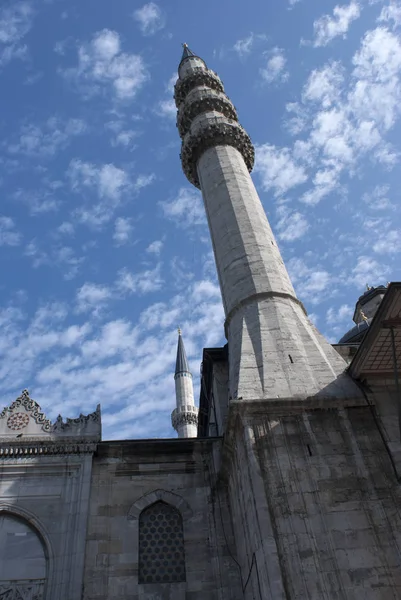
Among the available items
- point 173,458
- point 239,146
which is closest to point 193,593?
point 173,458

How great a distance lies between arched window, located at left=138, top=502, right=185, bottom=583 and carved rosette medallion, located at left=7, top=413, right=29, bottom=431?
3.27 metres

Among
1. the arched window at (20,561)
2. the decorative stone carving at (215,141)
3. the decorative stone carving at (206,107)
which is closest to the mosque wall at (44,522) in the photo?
the arched window at (20,561)

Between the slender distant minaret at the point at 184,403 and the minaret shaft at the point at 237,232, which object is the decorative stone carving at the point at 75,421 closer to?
→ the minaret shaft at the point at 237,232

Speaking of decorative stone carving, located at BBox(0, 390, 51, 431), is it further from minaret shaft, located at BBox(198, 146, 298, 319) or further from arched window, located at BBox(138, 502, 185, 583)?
minaret shaft, located at BBox(198, 146, 298, 319)

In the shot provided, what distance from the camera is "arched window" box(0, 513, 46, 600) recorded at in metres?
9.71

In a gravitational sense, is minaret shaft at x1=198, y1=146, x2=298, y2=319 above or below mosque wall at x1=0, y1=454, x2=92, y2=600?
above

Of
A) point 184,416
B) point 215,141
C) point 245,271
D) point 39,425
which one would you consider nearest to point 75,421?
point 39,425

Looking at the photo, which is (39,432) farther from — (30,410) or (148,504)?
(148,504)

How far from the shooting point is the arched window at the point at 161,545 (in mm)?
10180

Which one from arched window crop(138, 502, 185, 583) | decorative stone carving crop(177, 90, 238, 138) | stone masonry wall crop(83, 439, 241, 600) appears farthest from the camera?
decorative stone carving crop(177, 90, 238, 138)

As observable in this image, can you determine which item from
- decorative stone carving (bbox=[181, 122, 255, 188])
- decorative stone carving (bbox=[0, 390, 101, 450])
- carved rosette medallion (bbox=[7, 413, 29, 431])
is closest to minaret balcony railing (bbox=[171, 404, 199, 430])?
decorative stone carving (bbox=[181, 122, 255, 188])

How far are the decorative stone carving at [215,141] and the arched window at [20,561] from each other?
12.1 meters

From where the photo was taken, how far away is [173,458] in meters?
11.8

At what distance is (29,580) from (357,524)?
19.8 feet
